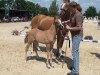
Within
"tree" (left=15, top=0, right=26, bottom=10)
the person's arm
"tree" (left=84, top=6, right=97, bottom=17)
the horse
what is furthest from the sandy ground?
"tree" (left=84, top=6, right=97, bottom=17)

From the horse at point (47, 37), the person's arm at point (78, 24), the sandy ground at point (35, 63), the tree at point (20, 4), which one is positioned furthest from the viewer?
the tree at point (20, 4)

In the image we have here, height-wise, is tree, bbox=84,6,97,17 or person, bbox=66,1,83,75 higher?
person, bbox=66,1,83,75

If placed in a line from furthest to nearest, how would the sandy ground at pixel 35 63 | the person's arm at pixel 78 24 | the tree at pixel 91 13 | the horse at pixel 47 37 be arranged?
the tree at pixel 91 13, the horse at pixel 47 37, the sandy ground at pixel 35 63, the person's arm at pixel 78 24

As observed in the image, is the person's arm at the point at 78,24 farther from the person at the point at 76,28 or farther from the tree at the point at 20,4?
the tree at the point at 20,4

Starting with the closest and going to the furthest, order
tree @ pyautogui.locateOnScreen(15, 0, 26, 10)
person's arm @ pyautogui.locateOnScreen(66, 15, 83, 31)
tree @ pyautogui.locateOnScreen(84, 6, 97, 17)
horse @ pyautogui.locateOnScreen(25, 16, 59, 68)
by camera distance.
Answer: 1. person's arm @ pyautogui.locateOnScreen(66, 15, 83, 31)
2. horse @ pyautogui.locateOnScreen(25, 16, 59, 68)
3. tree @ pyautogui.locateOnScreen(15, 0, 26, 10)
4. tree @ pyautogui.locateOnScreen(84, 6, 97, 17)

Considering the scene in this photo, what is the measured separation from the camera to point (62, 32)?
10820mm

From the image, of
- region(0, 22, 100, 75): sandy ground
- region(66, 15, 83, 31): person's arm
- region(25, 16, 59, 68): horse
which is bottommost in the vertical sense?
region(0, 22, 100, 75): sandy ground

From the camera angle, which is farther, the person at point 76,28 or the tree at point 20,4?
the tree at point 20,4

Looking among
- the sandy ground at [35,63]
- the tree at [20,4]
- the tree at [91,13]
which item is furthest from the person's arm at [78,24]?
the tree at [91,13]

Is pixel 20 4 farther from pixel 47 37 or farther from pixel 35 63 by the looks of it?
pixel 47 37

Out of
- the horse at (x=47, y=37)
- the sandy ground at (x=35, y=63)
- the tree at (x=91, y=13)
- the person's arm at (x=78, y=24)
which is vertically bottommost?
the tree at (x=91, y=13)

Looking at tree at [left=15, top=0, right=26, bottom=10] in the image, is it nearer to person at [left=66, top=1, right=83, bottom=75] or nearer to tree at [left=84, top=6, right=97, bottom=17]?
tree at [left=84, top=6, right=97, bottom=17]

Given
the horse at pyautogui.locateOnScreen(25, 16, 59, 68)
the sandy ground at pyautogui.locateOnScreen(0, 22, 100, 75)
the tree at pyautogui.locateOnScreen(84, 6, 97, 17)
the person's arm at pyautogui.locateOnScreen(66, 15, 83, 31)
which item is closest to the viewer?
the person's arm at pyautogui.locateOnScreen(66, 15, 83, 31)

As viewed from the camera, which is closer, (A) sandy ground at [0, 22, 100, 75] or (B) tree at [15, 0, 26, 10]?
(A) sandy ground at [0, 22, 100, 75]
